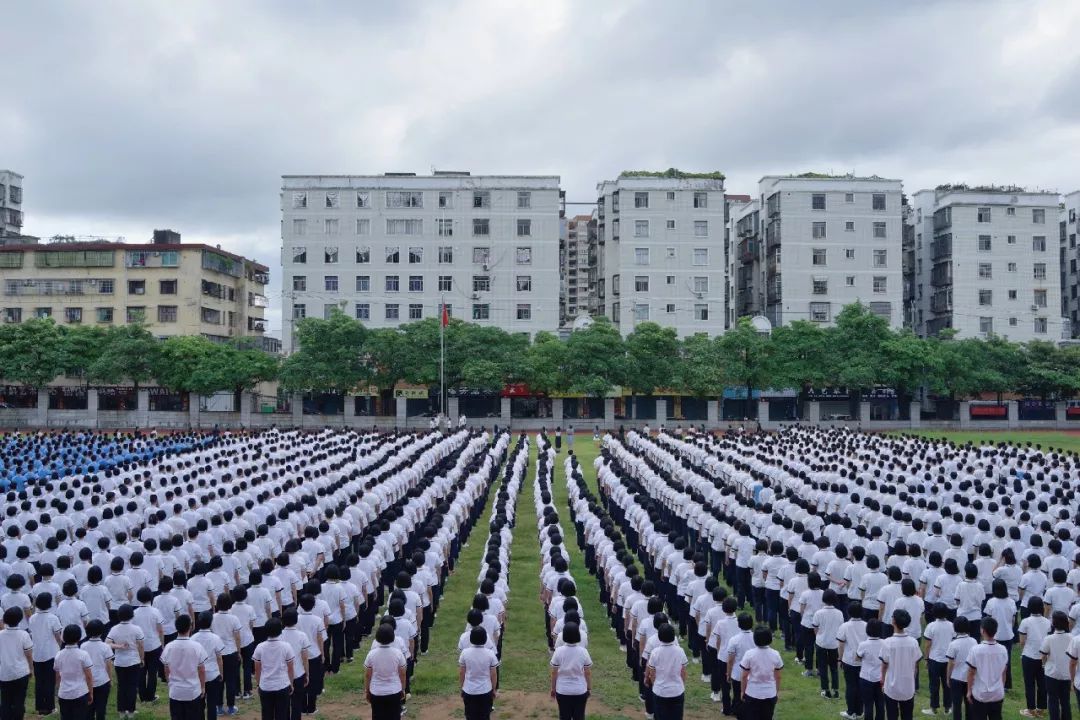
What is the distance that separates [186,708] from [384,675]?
1.71m

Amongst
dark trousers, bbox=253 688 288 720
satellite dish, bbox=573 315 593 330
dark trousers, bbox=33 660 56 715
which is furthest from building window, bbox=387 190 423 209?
dark trousers, bbox=253 688 288 720

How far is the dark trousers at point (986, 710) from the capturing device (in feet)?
25.7

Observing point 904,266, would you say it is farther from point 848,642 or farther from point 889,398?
point 848,642

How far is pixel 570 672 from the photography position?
7809 millimetres

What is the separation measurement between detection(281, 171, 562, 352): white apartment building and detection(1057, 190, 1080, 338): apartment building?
37.2 m

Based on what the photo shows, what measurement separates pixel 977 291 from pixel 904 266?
6485mm

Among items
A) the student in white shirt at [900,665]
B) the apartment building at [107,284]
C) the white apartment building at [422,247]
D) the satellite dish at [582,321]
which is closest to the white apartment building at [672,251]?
the satellite dish at [582,321]

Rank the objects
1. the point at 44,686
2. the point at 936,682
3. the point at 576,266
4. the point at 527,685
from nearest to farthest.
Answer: the point at 44,686 < the point at 936,682 < the point at 527,685 < the point at 576,266

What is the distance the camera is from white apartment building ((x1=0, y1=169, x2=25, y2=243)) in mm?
66562

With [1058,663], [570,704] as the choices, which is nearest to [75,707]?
[570,704]

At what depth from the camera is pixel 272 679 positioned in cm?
794

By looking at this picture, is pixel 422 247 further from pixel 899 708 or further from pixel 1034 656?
pixel 899 708

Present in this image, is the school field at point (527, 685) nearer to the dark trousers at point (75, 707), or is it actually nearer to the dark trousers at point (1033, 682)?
the dark trousers at point (1033, 682)

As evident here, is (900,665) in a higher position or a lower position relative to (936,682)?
higher
